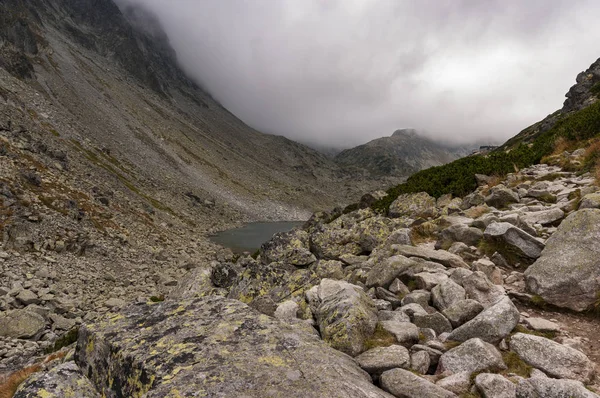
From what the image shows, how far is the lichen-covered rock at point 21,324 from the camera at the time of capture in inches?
754

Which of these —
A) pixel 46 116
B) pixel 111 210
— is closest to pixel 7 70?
pixel 46 116

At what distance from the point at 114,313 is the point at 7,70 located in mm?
121934

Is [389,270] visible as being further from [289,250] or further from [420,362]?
[289,250]

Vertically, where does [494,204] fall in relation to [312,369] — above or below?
above

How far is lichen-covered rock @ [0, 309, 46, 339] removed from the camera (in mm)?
19150

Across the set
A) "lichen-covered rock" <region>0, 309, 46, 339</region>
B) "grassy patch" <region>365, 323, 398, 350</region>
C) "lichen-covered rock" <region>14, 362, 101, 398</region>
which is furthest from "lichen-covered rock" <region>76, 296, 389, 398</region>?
"lichen-covered rock" <region>0, 309, 46, 339</region>

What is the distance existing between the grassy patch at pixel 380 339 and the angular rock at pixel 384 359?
1.02ft

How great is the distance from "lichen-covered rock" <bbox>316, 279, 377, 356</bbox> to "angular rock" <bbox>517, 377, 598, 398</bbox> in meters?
2.40

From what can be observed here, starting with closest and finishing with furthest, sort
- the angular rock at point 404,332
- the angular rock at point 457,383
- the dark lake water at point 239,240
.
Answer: the angular rock at point 457,383, the angular rock at point 404,332, the dark lake water at point 239,240

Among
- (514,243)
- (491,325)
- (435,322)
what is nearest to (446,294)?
(435,322)

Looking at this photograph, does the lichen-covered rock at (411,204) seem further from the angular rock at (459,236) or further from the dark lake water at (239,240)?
the dark lake water at (239,240)

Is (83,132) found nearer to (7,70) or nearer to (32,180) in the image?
(7,70)

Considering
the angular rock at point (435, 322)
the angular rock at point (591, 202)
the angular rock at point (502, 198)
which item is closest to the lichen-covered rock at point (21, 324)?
the angular rock at point (435, 322)

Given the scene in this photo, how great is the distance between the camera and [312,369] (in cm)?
477
